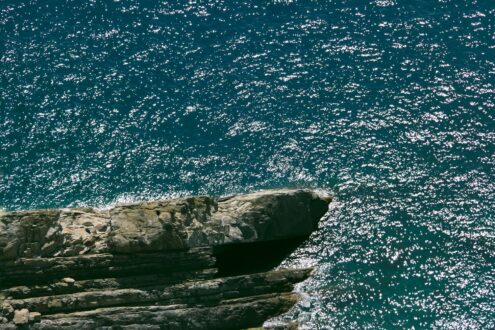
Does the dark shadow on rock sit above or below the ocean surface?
below

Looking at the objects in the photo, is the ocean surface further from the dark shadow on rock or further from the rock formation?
the rock formation

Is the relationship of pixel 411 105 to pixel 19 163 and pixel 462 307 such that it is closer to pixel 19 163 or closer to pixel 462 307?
pixel 462 307

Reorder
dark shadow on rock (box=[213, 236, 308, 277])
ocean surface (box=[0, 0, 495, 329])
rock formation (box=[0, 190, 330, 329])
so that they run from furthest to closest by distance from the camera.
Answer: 1. dark shadow on rock (box=[213, 236, 308, 277])
2. ocean surface (box=[0, 0, 495, 329])
3. rock formation (box=[0, 190, 330, 329])

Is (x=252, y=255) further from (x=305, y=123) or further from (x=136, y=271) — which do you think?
(x=305, y=123)

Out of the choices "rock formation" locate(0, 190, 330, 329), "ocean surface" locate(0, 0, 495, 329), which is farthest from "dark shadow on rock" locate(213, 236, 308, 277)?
"rock formation" locate(0, 190, 330, 329)

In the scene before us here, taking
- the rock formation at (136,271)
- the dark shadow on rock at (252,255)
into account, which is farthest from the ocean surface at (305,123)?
the rock formation at (136,271)

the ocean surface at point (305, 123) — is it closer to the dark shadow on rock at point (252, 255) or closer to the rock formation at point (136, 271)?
the dark shadow on rock at point (252, 255)
